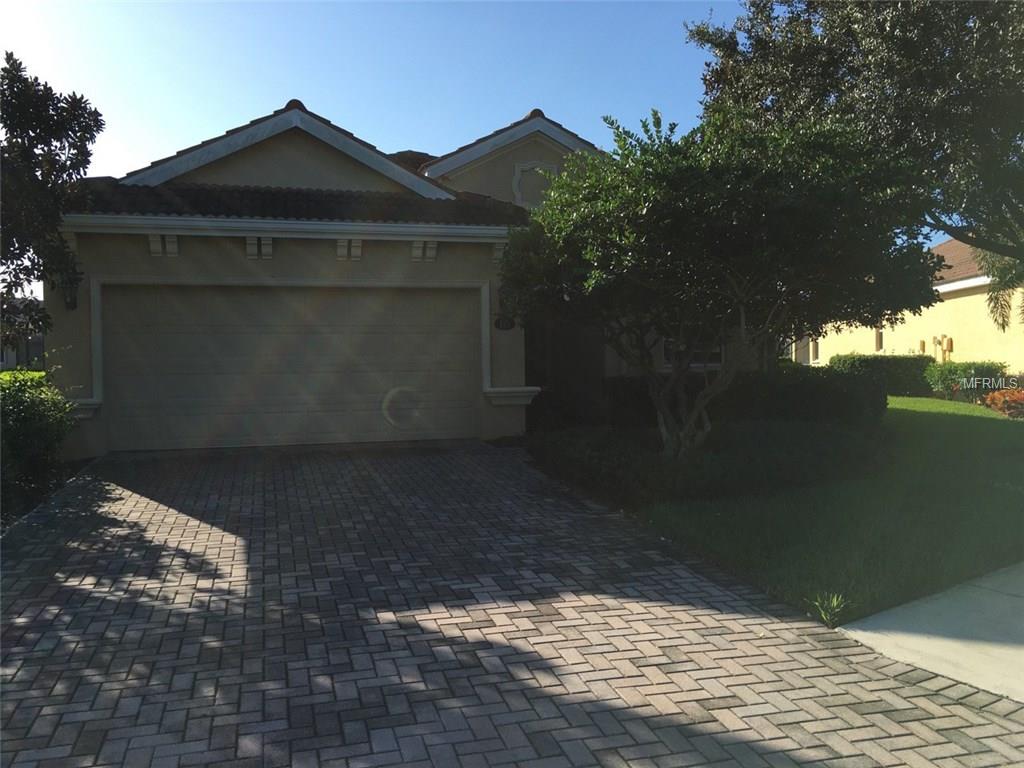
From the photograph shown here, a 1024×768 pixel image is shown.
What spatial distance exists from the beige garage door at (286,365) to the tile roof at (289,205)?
1.17 m

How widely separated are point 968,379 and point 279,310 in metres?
17.9

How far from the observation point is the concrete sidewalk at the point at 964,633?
458cm

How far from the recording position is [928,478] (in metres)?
9.61

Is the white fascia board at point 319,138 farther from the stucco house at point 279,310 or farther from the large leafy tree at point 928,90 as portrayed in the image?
the large leafy tree at point 928,90

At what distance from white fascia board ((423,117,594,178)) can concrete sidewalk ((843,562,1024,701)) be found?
12.9 m

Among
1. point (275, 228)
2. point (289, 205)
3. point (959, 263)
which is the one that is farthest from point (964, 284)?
point (275, 228)

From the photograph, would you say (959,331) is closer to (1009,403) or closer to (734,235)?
(1009,403)

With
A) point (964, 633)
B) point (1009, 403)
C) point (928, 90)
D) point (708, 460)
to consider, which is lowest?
point (964, 633)

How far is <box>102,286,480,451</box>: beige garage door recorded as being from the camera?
11.9m

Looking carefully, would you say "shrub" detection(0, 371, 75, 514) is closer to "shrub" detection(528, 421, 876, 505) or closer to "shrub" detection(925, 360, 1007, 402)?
"shrub" detection(528, 421, 876, 505)

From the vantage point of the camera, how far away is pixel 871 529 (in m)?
7.17

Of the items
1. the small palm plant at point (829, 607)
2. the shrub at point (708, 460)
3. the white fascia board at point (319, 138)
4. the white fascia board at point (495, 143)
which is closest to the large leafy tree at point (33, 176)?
the white fascia board at point (319, 138)

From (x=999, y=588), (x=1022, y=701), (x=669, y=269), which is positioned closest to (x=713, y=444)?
(x=669, y=269)

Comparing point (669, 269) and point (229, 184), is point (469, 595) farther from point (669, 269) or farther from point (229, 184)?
point (229, 184)
